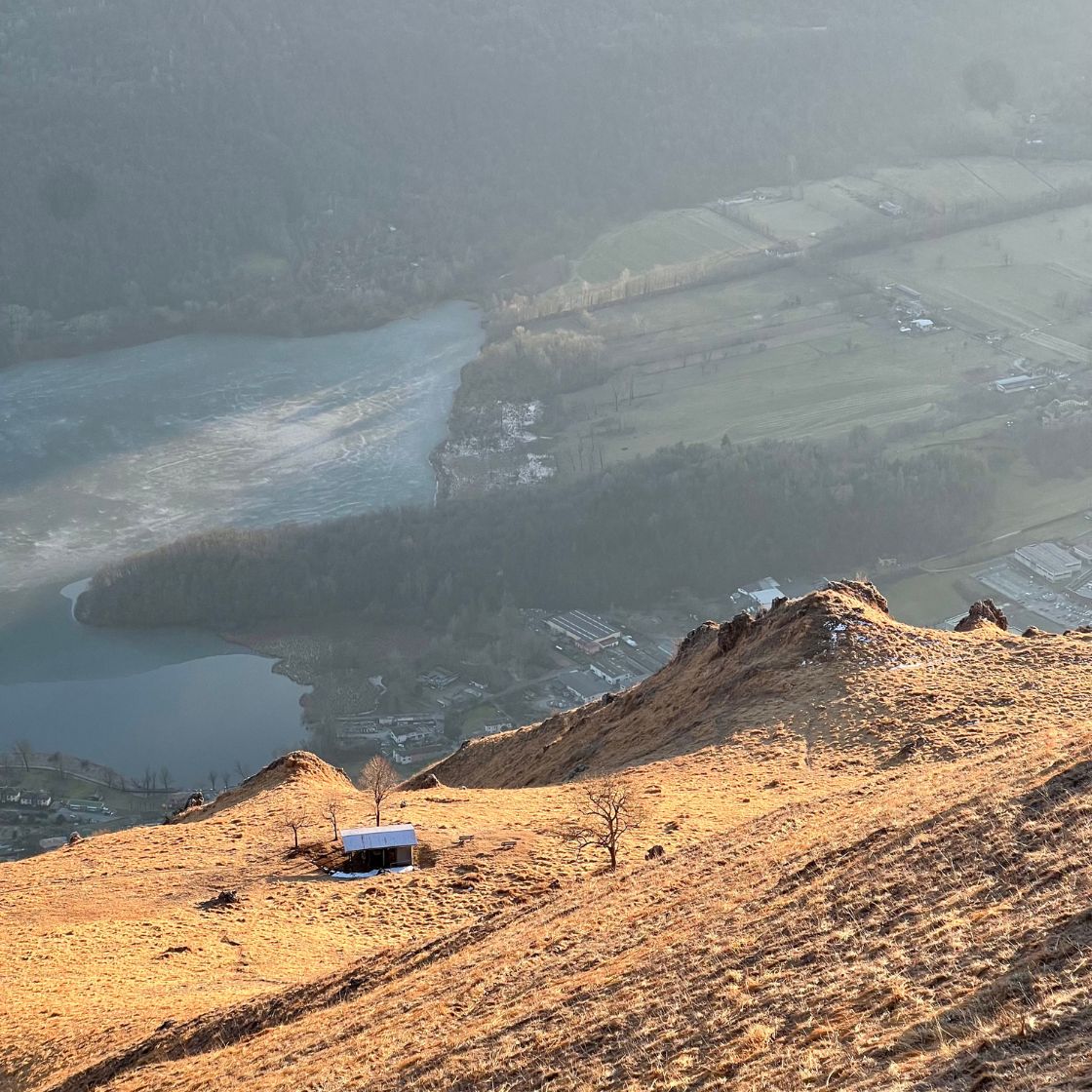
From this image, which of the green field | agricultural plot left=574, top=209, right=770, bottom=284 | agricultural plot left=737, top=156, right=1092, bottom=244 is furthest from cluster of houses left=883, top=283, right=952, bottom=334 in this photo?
agricultural plot left=574, top=209, right=770, bottom=284

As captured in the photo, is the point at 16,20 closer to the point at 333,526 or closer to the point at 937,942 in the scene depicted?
the point at 333,526

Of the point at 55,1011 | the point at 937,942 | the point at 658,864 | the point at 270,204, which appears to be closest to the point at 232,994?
the point at 55,1011

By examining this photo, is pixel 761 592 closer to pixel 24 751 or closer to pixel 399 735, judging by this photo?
pixel 399 735

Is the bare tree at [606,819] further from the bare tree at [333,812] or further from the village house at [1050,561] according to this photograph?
the village house at [1050,561]

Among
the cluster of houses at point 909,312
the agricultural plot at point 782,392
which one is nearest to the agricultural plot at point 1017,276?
the cluster of houses at point 909,312

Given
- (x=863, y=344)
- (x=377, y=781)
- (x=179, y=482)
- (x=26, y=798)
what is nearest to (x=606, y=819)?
(x=377, y=781)
